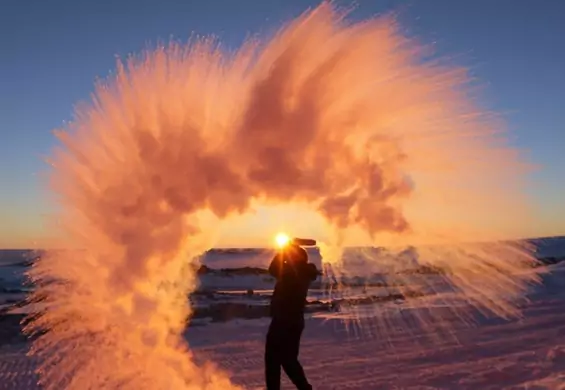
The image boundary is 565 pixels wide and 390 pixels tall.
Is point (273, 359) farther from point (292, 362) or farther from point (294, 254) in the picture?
point (294, 254)

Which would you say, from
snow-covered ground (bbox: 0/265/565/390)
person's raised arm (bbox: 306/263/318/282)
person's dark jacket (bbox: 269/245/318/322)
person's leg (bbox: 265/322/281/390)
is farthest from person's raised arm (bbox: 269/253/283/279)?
snow-covered ground (bbox: 0/265/565/390)

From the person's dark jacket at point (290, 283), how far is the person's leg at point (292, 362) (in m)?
0.17

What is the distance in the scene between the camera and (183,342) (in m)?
14.5

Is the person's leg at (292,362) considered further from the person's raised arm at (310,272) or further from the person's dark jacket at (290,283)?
the person's raised arm at (310,272)

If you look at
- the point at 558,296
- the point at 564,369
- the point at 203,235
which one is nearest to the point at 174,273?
the point at 203,235

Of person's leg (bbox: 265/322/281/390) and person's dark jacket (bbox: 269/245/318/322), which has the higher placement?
person's dark jacket (bbox: 269/245/318/322)

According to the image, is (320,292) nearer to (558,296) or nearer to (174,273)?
(558,296)

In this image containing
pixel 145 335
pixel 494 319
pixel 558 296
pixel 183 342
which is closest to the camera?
pixel 145 335

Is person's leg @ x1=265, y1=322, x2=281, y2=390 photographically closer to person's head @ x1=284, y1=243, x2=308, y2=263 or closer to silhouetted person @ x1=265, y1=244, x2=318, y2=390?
silhouetted person @ x1=265, y1=244, x2=318, y2=390

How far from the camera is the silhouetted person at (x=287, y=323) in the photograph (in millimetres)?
7297

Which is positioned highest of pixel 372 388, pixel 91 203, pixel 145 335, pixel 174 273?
pixel 91 203

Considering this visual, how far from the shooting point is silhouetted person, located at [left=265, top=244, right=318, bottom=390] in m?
7.30

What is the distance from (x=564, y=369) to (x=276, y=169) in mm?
5335

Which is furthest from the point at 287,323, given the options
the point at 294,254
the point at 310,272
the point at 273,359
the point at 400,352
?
the point at 400,352
